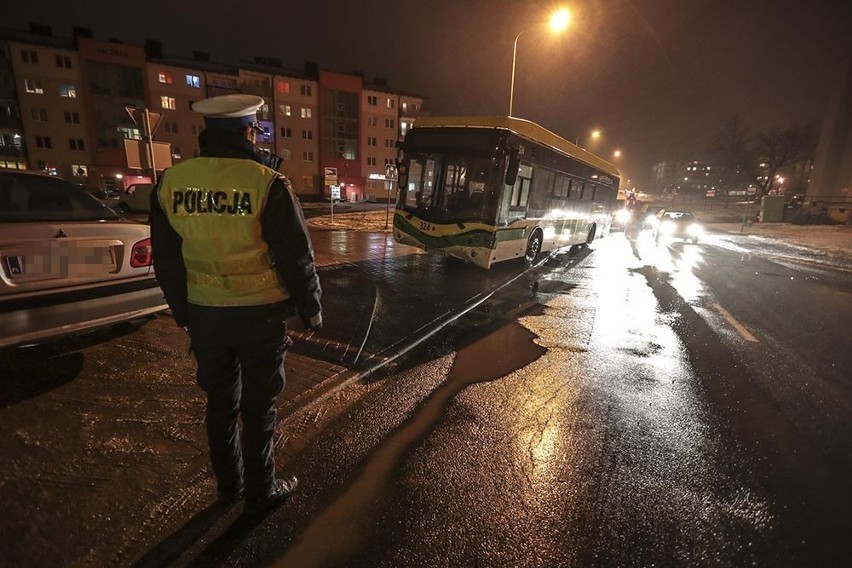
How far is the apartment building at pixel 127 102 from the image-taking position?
138 feet

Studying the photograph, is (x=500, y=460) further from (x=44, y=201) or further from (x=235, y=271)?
(x=44, y=201)

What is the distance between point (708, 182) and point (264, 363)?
11089cm

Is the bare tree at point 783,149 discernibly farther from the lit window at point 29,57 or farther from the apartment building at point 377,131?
the lit window at point 29,57

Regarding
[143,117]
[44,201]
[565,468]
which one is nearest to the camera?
[565,468]

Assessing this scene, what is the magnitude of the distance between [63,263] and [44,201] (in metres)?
0.93

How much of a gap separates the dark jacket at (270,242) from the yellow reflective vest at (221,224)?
0.06 m

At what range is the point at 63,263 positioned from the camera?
3.46m

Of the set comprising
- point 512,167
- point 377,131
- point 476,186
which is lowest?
point 476,186

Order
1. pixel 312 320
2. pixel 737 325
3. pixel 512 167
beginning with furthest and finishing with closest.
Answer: pixel 512 167, pixel 737 325, pixel 312 320

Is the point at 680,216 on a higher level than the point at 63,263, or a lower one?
higher

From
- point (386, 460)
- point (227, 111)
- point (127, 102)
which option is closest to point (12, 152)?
point (127, 102)

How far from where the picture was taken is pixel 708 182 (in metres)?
90.0

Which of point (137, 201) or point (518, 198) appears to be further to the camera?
point (137, 201)

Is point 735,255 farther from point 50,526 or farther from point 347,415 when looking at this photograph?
point 50,526
